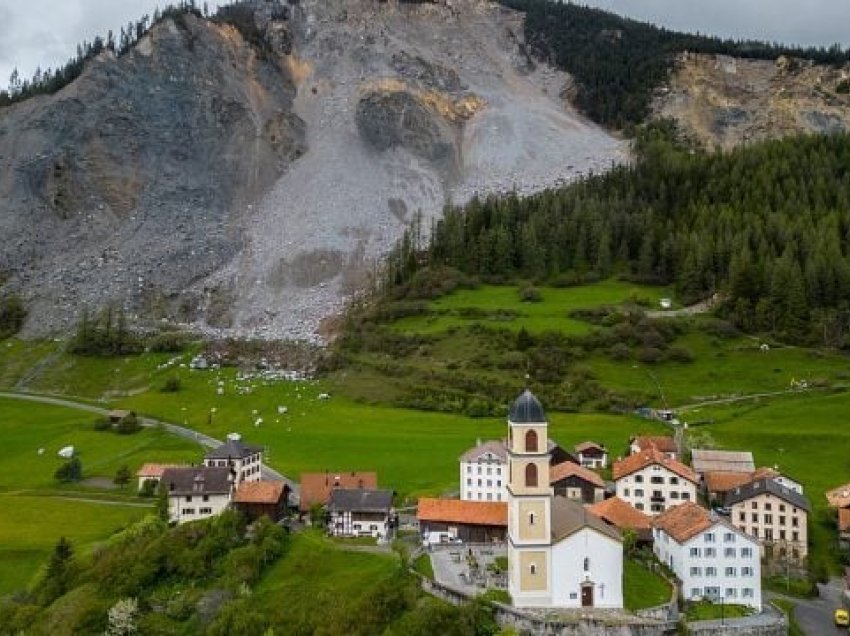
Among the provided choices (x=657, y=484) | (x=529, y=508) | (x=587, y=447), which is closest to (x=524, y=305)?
(x=587, y=447)

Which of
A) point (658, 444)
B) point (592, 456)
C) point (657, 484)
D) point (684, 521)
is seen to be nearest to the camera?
point (684, 521)

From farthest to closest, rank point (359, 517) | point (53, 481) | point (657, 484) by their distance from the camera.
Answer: point (53, 481) < point (657, 484) < point (359, 517)

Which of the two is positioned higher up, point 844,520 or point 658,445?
point 658,445

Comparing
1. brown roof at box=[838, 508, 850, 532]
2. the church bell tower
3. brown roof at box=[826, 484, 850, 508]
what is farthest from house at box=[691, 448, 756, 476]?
the church bell tower

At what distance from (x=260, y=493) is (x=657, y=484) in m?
31.7

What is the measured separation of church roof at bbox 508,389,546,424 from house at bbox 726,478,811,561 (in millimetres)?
23363

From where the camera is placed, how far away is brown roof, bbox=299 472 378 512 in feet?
237

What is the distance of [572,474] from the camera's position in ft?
251

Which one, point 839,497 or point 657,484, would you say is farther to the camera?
point 657,484

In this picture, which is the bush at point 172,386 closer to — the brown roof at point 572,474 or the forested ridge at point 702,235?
the forested ridge at point 702,235

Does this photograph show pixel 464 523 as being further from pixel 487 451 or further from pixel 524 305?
pixel 524 305

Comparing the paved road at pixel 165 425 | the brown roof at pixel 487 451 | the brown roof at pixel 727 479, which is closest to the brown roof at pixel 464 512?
the brown roof at pixel 487 451

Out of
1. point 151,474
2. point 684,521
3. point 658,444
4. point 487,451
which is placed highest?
point 658,444

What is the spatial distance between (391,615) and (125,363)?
109563 millimetres
